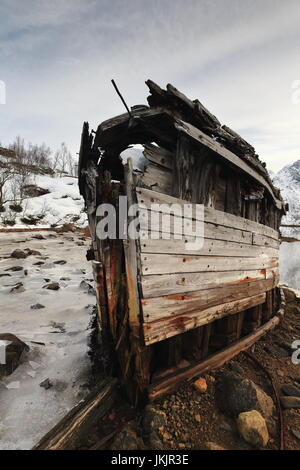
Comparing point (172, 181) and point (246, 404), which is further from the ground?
point (172, 181)

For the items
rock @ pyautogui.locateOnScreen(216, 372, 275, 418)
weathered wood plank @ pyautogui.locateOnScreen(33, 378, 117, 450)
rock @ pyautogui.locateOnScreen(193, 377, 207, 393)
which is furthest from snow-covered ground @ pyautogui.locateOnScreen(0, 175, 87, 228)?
rock @ pyautogui.locateOnScreen(216, 372, 275, 418)

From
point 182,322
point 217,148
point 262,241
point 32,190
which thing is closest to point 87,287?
point 182,322

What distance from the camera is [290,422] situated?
2.62m

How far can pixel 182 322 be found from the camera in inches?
104

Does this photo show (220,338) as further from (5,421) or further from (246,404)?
(5,421)

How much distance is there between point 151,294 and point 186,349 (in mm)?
1441

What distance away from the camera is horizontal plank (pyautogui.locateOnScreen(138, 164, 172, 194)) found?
101 inches

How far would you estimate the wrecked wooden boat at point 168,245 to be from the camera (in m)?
2.37

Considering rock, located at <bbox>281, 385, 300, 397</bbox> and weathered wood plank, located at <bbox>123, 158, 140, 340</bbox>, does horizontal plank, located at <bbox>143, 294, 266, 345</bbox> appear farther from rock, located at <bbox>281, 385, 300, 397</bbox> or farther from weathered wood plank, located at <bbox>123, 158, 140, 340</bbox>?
rock, located at <bbox>281, 385, 300, 397</bbox>

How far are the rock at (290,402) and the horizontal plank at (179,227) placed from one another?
2.24m

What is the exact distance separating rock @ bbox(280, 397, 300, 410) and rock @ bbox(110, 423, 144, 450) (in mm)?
1976

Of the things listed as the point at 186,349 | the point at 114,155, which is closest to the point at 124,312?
the point at 186,349

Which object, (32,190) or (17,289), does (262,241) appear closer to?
(17,289)

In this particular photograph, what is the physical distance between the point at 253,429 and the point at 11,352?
3352 millimetres
